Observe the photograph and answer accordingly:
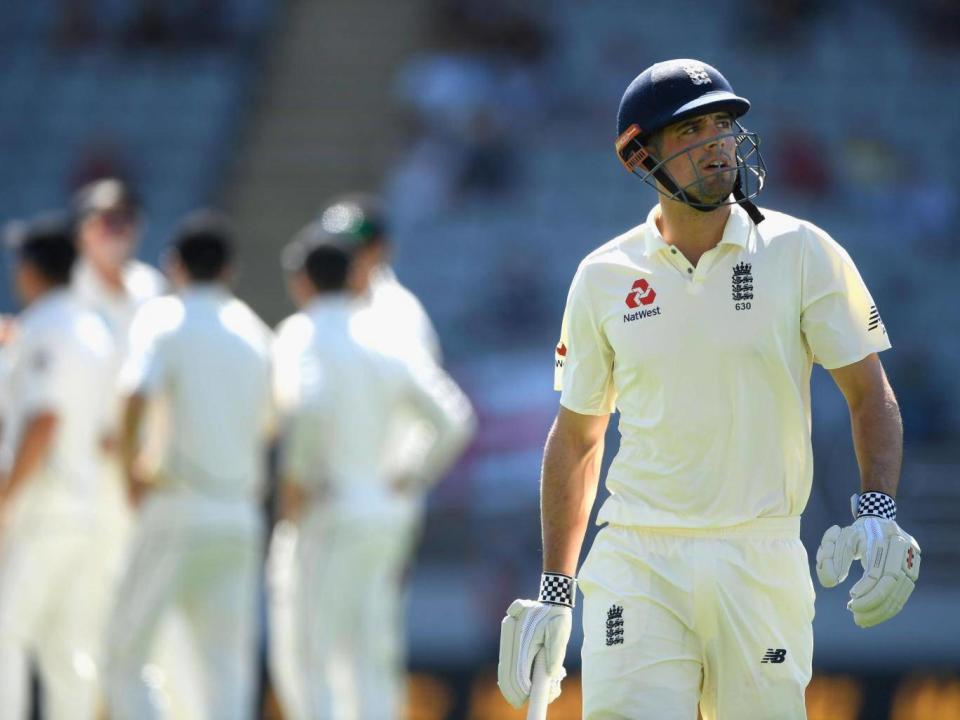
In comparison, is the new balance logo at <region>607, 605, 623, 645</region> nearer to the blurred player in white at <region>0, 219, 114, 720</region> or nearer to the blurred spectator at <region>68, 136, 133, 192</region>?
the blurred player in white at <region>0, 219, 114, 720</region>

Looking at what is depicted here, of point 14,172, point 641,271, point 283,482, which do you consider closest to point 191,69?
point 14,172

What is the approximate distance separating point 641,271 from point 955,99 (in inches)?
505

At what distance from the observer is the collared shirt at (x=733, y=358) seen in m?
3.77

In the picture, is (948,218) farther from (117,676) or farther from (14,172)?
(117,676)

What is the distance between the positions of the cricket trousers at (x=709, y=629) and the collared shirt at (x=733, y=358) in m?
0.07

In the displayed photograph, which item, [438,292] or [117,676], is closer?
[117,676]

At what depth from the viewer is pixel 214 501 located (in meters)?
6.83

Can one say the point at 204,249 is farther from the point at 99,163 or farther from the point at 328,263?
the point at 99,163

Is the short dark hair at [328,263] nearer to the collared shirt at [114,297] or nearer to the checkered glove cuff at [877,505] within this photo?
the collared shirt at [114,297]

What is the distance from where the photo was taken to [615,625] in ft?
12.5

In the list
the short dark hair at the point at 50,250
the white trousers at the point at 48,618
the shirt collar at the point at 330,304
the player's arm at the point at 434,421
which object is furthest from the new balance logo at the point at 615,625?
the short dark hair at the point at 50,250

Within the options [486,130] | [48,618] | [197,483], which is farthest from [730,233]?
[486,130]

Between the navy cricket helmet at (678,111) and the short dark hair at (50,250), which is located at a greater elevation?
the short dark hair at (50,250)

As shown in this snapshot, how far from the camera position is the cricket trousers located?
12.3 feet
